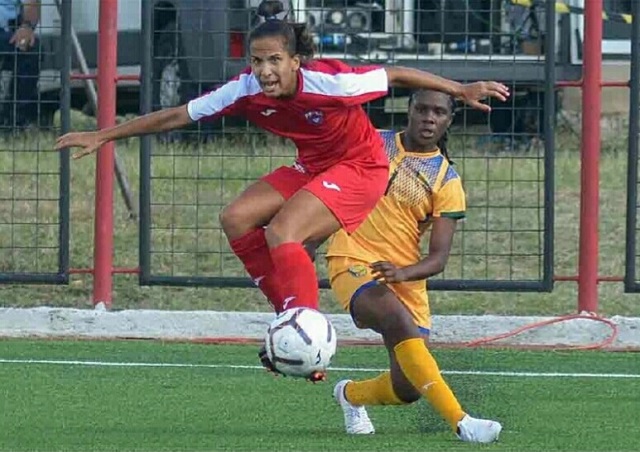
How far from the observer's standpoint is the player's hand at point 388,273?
24.6 feet

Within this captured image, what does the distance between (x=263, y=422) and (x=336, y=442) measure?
67cm

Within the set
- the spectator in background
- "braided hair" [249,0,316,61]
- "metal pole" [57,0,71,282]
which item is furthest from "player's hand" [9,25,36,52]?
"braided hair" [249,0,316,61]

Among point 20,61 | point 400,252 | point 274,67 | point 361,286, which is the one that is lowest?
point 361,286

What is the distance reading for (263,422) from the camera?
7879 mm

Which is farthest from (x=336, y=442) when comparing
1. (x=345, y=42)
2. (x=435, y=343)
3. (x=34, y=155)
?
(x=34, y=155)

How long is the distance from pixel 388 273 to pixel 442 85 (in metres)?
0.79

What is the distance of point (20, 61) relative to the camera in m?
11.5

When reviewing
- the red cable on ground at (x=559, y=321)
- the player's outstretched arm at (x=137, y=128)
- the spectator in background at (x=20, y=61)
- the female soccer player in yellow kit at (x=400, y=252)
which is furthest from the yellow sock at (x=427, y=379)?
the spectator in background at (x=20, y=61)

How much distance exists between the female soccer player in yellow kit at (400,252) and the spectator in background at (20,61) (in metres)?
4.16

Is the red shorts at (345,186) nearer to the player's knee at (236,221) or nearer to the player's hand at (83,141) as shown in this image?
the player's knee at (236,221)

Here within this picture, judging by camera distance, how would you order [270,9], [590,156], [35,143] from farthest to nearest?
1. [35,143]
2. [590,156]
3. [270,9]

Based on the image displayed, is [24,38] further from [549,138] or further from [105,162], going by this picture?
[549,138]

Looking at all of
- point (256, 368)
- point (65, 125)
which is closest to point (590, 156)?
point (256, 368)

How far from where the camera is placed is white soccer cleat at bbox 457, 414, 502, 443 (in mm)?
7141
